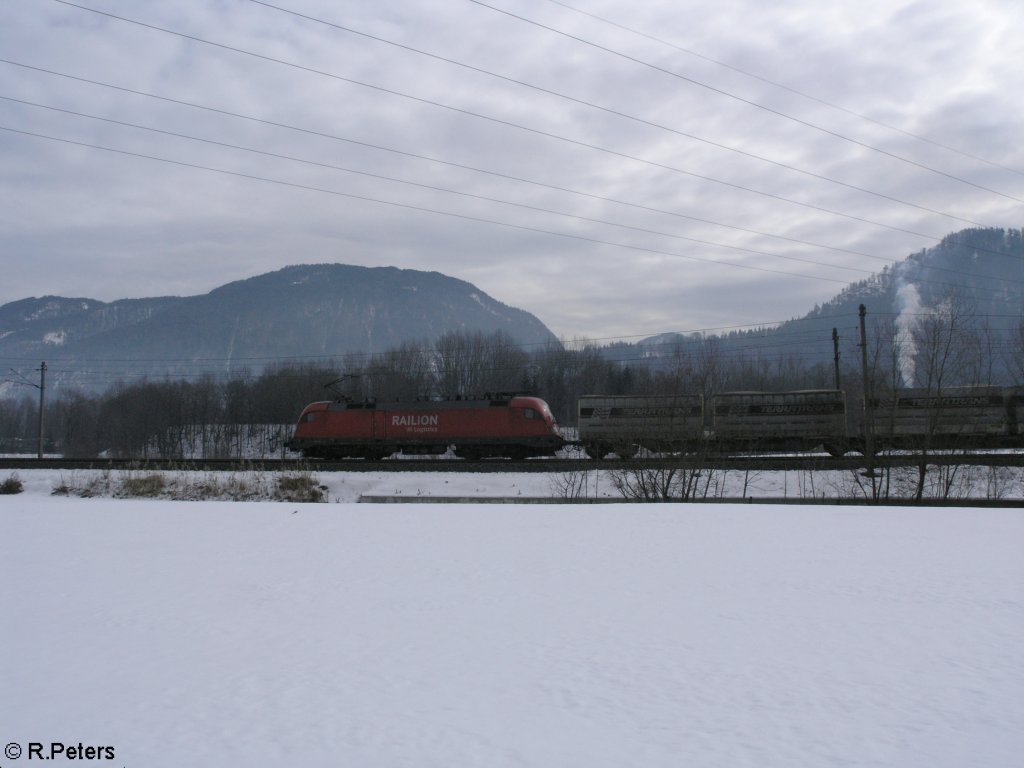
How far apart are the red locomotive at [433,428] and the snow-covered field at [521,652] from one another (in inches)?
919

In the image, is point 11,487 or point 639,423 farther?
point 639,423

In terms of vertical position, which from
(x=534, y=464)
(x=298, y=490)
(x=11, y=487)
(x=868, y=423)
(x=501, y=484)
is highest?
(x=868, y=423)

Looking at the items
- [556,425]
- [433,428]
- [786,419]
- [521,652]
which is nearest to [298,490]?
[433,428]

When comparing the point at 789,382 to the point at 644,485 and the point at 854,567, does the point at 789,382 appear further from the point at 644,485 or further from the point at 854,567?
the point at 854,567

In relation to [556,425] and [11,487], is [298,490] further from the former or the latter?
[556,425]

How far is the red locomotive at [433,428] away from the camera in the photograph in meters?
34.4

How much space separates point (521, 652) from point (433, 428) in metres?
29.7

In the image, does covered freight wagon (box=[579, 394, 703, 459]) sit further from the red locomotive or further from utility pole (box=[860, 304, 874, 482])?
utility pole (box=[860, 304, 874, 482])

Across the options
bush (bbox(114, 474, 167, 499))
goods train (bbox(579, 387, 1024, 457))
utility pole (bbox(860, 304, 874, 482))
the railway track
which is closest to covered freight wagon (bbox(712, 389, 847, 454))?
goods train (bbox(579, 387, 1024, 457))

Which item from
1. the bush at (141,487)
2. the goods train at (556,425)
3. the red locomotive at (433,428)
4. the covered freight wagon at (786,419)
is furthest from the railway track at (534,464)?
the covered freight wagon at (786,419)

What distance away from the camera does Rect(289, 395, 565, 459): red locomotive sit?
34375 millimetres

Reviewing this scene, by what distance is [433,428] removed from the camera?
1385 inches

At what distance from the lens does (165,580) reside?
328 inches

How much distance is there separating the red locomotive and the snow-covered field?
76.6 feet
